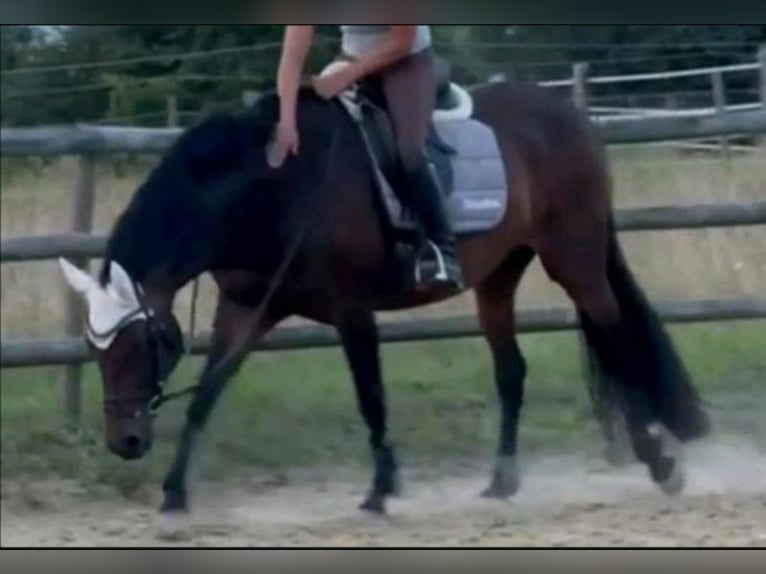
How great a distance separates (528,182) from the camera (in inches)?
138

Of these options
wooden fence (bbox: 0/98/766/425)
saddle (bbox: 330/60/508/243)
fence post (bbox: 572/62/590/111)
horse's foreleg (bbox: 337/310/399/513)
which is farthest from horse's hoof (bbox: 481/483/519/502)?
fence post (bbox: 572/62/590/111)

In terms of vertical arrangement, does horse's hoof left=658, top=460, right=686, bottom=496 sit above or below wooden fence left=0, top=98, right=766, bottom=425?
below

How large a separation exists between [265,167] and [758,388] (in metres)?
0.91

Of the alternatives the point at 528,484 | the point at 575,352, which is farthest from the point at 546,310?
the point at 528,484

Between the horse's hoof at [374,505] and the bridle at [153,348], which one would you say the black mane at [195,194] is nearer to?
the bridle at [153,348]

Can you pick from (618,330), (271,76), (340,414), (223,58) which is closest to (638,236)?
(618,330)

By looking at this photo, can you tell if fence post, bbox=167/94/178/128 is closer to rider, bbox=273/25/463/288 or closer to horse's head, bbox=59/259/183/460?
rider, bbox=273/25/463/288

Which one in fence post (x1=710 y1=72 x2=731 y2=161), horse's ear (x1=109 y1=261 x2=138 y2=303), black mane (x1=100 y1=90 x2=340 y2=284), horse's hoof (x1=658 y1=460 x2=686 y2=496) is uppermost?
fence post (x1=710 y1=72 x2=731 y2=161)

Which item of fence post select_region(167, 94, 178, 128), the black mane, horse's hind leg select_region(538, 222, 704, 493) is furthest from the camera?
horse's hind leg select_region(538, 222, 704, 493)

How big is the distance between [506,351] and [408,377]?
19 centimetres

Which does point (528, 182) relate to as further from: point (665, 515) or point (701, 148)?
point (665, 515)

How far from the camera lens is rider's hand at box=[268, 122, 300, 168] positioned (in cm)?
321

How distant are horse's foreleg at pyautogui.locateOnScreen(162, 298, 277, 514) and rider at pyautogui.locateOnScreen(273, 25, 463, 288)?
273 mm

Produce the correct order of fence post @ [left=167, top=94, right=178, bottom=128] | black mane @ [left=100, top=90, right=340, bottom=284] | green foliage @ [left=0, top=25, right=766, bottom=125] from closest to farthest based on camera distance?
1. green foliage @ [left=0, top=25, right=766, bottom=125]
2. black mane @ [left=100, top=90, right=340, bottom=284]
3. fence post @ [left=167, top=94, right=178, bottom=128]
